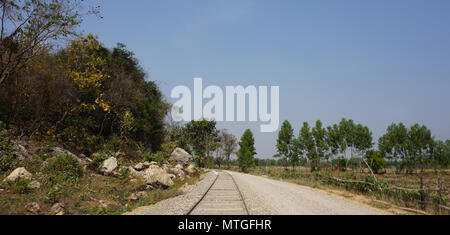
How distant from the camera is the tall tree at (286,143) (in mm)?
54000

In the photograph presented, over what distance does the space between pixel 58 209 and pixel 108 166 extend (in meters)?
6.07

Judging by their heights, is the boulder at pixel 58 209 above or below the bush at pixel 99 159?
below

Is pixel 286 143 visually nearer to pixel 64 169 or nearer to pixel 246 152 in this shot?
pixel 246 152

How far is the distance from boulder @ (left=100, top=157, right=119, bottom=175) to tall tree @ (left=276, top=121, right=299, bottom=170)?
45286 mm

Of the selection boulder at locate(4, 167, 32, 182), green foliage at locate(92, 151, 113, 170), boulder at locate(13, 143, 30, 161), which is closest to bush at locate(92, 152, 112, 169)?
green foliage at locate(92, 151, 113, 170)

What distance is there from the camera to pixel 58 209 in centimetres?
753

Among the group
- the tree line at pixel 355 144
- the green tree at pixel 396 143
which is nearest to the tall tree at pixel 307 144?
the tree line at pixel 355 144

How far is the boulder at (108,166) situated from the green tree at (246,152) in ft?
122

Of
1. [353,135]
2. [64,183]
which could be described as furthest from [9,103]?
[353,135]

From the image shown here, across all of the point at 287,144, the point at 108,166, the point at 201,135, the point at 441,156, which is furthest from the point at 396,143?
the point at 108,166

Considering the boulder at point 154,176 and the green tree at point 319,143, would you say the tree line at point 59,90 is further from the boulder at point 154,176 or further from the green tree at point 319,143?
the green tree at point 319,143
